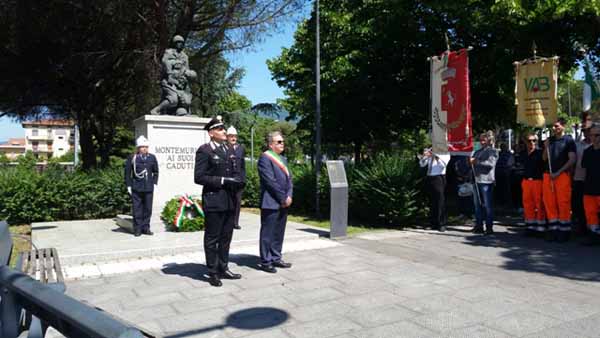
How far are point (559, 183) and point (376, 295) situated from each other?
16.5 feet

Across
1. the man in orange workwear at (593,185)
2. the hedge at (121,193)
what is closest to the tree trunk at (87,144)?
the hedge at (121,193)

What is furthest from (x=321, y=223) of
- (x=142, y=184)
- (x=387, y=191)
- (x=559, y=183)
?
(x=559, y=183)

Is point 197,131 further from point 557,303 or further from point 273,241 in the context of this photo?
point 557,303

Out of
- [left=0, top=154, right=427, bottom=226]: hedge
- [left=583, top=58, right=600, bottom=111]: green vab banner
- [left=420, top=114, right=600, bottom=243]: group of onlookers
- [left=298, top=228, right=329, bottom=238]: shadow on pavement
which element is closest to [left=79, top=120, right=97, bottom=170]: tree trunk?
[left=0, top=154, right=427, bottom=226]: hedge

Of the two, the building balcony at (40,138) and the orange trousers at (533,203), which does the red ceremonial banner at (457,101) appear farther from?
the building balcony at (40,138)

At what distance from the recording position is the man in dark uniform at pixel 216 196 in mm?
5574

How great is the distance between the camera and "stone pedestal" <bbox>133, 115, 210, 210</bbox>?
10070mm

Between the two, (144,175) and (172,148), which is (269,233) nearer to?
(144,175)

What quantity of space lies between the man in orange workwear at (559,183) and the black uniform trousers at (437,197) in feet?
6.78

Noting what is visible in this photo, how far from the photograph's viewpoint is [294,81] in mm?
27266

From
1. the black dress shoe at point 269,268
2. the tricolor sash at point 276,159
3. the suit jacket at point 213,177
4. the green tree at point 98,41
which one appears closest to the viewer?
the suit jacket at point 213,177

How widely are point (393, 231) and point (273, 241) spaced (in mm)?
4258

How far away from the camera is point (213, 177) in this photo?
5.59 metres

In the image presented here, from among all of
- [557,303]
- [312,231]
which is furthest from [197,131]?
[557,303]
